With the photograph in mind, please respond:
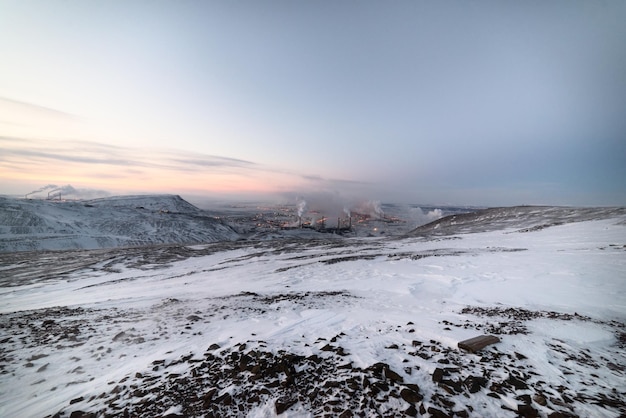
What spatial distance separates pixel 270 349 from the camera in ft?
22.0

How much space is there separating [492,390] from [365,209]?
157900mm

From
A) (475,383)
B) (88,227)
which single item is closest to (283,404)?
(475,383)

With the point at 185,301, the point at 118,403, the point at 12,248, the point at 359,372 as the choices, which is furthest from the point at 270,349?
the point at 12,248

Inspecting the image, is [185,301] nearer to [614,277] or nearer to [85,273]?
[614,277]

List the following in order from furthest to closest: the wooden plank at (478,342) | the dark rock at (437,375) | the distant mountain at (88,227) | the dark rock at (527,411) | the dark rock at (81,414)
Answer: the distant mountain at (88,227) → the wooden plank at (478,342) → the dark rock at (437,375) → the dark rock at (81,414) → the dark rock at (527,411)

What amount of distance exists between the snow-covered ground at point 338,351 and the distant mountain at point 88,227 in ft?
217

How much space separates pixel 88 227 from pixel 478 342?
101m

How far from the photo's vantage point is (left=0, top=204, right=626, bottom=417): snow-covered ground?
454 centimetres

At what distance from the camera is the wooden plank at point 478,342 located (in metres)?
6.14

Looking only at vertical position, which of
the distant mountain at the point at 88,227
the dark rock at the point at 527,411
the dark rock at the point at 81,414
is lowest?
the distant mountain at the point at 88,227

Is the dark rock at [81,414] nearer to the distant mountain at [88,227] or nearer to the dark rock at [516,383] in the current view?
the dark rock at [516,383]

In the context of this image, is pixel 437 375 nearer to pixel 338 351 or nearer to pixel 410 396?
Answer: pixel 410 396

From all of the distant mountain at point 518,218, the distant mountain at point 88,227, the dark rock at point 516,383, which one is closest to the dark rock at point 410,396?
the dark rock at point 516,383

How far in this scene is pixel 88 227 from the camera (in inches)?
2985
